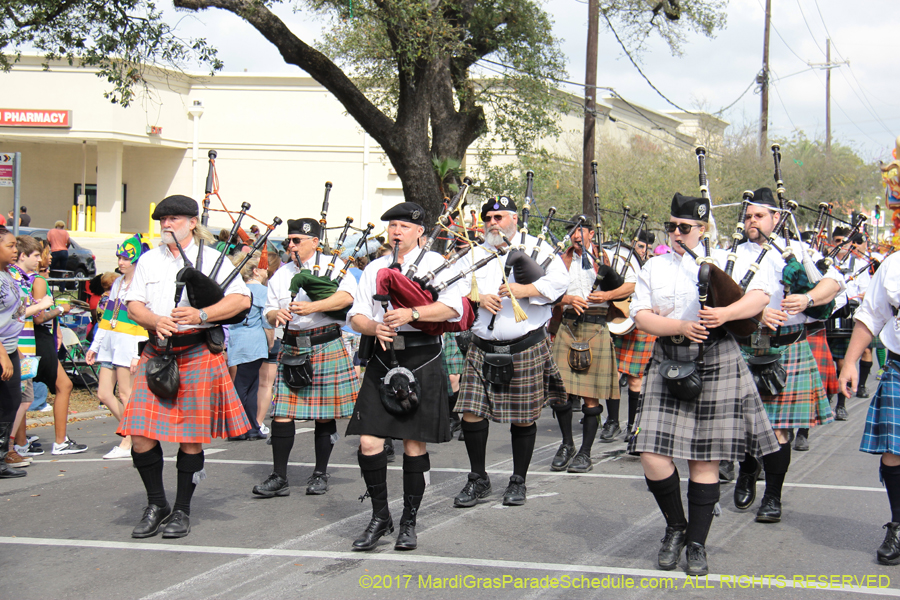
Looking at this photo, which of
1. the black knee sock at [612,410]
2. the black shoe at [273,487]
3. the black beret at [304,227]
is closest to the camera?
the black shoe at [273,487]

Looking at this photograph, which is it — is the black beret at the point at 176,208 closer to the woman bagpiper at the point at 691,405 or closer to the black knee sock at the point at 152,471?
the black knee sock at the point at 152,471

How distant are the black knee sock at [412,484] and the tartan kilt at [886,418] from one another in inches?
87.6

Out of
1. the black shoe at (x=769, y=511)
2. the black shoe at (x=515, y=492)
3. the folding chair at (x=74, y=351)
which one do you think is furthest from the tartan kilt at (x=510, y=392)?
the folding chair at (x=74, y=351)

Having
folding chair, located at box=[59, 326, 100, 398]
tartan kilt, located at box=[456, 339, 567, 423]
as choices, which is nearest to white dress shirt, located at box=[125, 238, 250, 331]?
tartan kilt, located at box=[456, 339, 567, 423]

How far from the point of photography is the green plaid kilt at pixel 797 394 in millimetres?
5062

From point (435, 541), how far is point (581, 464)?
6.81ft

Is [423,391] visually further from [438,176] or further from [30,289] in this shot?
[438,176]

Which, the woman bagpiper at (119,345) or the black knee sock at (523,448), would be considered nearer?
the black knee sock at (523,448)

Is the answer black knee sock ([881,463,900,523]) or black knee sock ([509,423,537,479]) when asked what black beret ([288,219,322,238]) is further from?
black knee sock ([881,463,900,523])

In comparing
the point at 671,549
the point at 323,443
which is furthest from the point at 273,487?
the point at 671,549

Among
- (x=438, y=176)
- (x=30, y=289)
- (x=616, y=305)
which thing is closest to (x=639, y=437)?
(x=616, y=305)

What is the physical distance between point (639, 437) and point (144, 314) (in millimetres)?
2606

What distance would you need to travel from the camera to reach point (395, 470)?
634 cm

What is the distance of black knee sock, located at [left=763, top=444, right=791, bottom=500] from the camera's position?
496 cm
